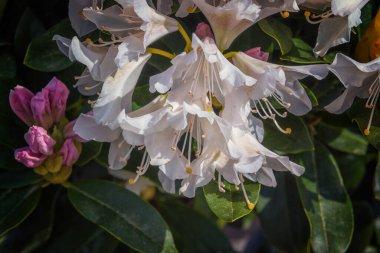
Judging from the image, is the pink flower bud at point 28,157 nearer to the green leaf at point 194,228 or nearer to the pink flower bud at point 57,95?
the pink flower bud at point 57,95

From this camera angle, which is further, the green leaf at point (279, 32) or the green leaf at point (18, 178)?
the green leaf at point (18, 178)

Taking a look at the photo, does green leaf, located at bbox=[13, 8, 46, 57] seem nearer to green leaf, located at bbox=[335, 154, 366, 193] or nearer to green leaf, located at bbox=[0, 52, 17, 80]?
green leaf, located at bbox=[0, 52, 17, 80]

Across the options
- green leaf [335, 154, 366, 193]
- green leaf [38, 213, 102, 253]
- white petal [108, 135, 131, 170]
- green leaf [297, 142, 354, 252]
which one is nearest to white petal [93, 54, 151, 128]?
white petal [108, 135, 131, 170]

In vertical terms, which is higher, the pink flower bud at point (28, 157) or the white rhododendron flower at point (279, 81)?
the white rhododendron flower at point (279, 81)

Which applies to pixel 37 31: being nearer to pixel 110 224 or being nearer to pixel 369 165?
pixel 110 224

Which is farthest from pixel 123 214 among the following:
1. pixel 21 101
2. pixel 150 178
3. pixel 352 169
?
pixel 352 169

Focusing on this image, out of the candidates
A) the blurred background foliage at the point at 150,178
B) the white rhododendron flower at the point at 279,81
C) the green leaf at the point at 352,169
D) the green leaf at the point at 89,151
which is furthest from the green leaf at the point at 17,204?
the green leaf at the point at 352,169
